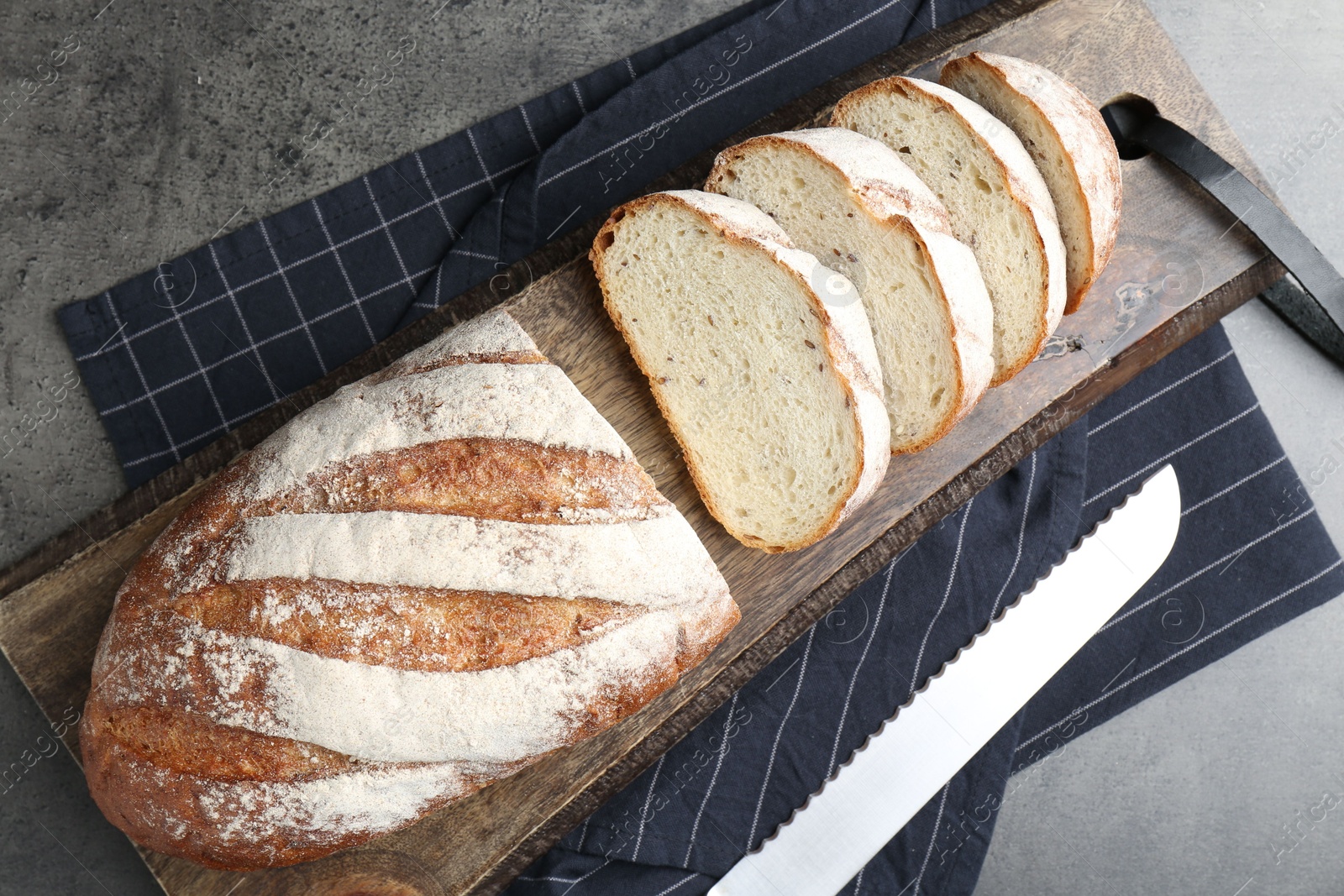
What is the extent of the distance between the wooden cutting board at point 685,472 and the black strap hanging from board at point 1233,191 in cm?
6

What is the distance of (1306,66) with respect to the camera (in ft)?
9.34

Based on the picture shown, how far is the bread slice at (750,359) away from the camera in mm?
2016

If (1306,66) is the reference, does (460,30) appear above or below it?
above

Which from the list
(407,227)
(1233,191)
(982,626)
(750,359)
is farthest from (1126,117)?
(407,227)

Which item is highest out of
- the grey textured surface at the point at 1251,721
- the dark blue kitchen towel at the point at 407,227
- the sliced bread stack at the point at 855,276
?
the dark blue kitchen towel at the point at 407,227

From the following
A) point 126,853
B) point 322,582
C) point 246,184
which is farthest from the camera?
point 246,184

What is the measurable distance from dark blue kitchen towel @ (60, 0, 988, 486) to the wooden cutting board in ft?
0.67

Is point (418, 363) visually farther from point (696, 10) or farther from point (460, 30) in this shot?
point (696, 10)

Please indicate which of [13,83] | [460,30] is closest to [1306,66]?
[460,30]

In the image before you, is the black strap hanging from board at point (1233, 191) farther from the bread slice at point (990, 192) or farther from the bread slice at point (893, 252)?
the bread slice at point (893, 252)

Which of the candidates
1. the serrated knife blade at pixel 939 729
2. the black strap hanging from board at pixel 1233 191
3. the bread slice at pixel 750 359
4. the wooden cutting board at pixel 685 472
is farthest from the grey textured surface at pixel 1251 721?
the bread slice at pixel 750 359

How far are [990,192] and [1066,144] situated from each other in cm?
21

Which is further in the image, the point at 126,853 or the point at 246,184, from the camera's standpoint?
the point at 246,184

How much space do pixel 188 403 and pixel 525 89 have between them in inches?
51.9
